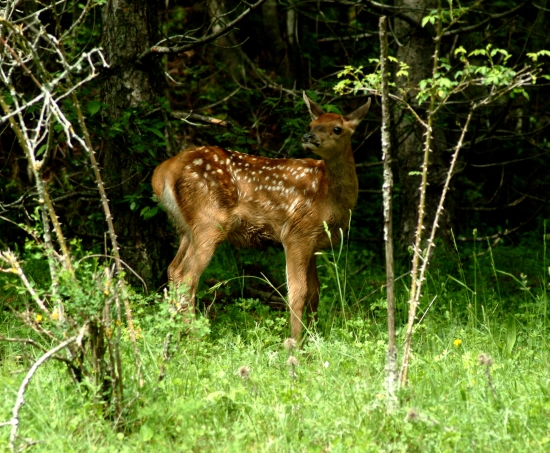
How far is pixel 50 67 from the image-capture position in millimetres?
11086

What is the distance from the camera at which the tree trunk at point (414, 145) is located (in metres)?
8.41

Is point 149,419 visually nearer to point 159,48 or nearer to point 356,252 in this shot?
point 159,48

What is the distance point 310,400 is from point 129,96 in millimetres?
3747

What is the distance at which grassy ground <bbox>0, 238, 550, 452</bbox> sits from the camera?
399cm

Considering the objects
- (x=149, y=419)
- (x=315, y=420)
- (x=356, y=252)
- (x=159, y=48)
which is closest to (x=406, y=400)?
(x=315, y=420)

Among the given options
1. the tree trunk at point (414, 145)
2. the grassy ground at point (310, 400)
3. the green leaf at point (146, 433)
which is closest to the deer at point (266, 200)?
the grassy ground at point (310, 400)

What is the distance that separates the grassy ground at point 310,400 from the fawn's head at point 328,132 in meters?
1.62

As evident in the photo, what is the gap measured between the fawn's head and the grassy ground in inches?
63.7

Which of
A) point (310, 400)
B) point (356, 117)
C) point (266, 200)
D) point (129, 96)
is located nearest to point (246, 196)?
point (266, 200)

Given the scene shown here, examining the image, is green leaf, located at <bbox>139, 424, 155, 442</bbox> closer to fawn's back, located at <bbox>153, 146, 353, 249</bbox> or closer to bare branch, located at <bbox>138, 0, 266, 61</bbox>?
fawn's back, located at <bbox>153, 146, 353, 249</bbox>

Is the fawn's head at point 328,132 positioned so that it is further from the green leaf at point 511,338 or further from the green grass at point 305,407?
the green leaf at point 511,338

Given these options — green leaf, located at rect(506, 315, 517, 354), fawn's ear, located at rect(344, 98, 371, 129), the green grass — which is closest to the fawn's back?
fawn's ear, located at rect(344, 98, 371, 129)

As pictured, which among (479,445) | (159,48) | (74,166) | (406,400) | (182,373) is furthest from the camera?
(74,166)

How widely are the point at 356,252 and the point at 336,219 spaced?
225 cm
